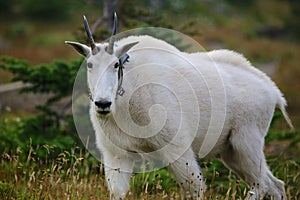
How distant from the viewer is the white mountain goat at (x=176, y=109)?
17.7ft

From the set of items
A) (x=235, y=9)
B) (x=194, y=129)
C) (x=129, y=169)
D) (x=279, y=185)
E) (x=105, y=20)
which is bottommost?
(x=279, y=185)

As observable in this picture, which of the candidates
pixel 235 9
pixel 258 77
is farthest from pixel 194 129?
pixel 235 9

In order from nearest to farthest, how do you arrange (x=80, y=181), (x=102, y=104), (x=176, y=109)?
(x=102, y=104) → (x=176, y=109) → (x=80, y=181)

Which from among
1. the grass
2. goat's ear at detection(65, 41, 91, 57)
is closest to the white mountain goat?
goat's ear at detection(65, 41, 91, 57)

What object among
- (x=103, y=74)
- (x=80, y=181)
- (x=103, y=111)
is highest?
(x=103, y=74)

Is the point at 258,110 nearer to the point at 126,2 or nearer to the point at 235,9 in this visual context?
the point at 126,2

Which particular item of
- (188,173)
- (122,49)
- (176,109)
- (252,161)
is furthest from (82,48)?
(252,161)

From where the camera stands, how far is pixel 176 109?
570 cm

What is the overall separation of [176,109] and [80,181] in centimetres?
152

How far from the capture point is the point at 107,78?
5.13m

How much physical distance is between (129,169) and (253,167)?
4.97 feet

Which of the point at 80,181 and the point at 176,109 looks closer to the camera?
the point at 176,109

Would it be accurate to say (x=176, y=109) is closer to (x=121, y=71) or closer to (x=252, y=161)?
(x=121, y=71)

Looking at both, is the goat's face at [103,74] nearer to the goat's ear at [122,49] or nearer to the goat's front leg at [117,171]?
the goat's ear at [122,49]
